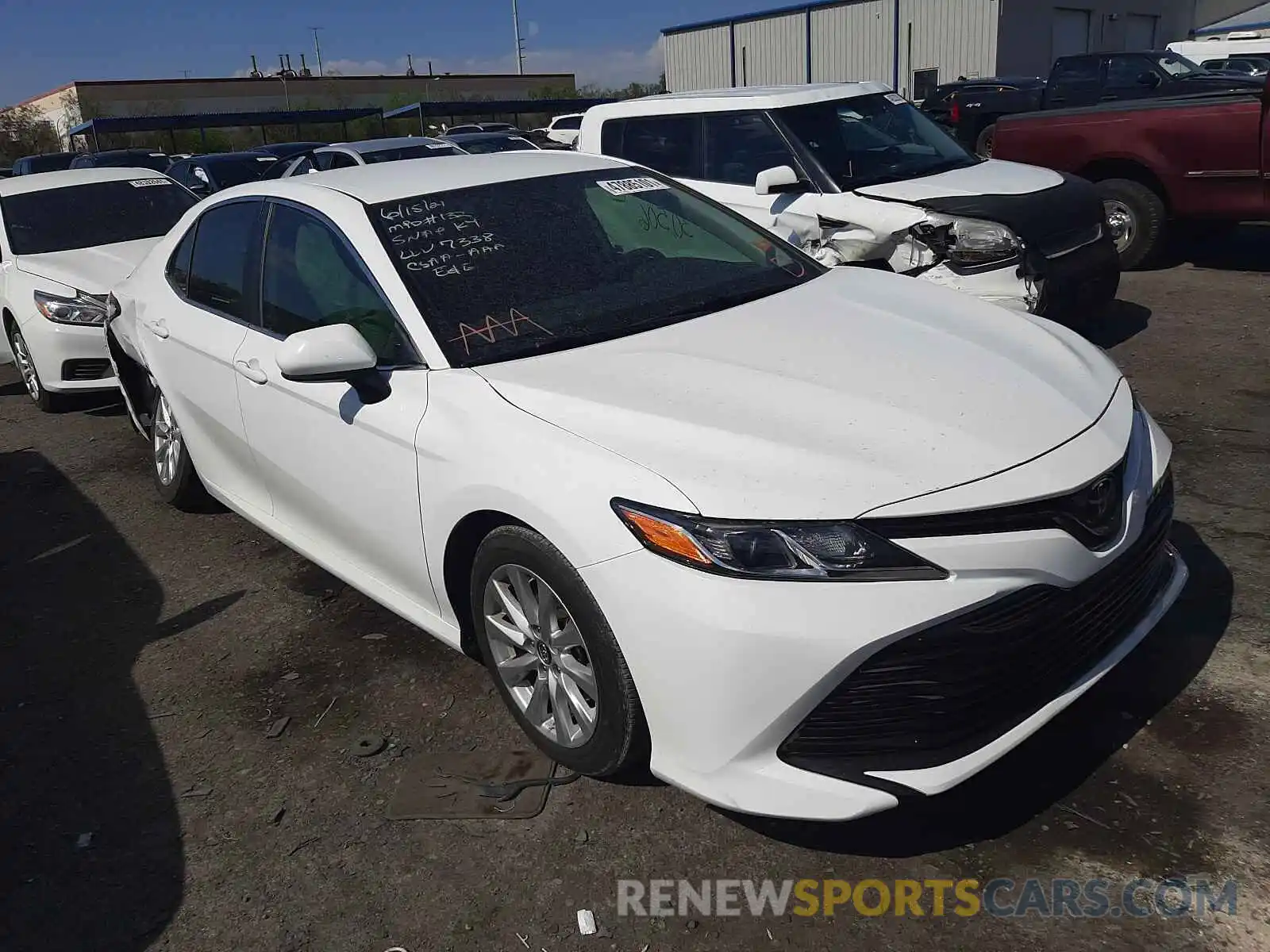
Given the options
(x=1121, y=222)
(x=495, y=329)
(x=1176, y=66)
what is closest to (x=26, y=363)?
(x=495, y=329)

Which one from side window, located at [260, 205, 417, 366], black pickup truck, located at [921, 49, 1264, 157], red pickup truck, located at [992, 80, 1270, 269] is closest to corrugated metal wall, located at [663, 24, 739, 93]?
black pickup truck, located at [921, 49, 1264, 157]

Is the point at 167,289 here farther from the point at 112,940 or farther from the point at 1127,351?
the point at 1127,351

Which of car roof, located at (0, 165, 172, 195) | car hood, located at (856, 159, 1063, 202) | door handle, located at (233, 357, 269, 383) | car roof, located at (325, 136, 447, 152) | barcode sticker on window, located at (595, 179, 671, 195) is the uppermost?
barcode sticker on window, located at (595, 179, 671, 195)

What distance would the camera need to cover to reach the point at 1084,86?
53.7ft

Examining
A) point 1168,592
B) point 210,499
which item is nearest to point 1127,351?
point 1168,592

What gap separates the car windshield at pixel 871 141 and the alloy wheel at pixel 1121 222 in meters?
2.25

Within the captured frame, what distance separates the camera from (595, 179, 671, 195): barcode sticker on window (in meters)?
3.99

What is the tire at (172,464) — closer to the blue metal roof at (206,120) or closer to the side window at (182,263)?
the side window at (182,263)

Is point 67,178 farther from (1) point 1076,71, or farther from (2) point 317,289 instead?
(1) point 1076,71

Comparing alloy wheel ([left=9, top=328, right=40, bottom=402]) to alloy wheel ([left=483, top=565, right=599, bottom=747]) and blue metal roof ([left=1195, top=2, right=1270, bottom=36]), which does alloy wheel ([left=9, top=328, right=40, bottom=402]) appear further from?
blue metal roof ([left=1195, top=2, right=1270, bottom=36])

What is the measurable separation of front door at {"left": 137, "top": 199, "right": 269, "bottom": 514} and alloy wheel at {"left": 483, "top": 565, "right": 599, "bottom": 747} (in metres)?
1.55

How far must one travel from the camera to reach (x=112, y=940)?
8.47 feet

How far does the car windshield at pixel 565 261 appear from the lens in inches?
127

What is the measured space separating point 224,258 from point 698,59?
40.9 meters
